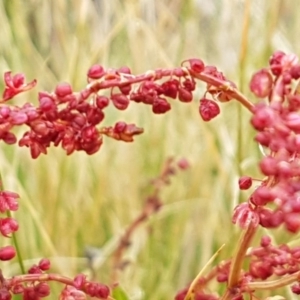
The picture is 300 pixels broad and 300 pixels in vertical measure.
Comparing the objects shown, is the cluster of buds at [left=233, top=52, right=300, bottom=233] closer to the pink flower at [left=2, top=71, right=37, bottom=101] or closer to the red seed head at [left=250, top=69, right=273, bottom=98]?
the red seed head at [left=250, top=69, right=273, bottom=98]

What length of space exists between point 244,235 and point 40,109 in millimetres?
120

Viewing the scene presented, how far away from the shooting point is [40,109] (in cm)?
34

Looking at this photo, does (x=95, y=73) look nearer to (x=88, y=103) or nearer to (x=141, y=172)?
(x=88, y=103)

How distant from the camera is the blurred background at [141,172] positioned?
1110 millimetres

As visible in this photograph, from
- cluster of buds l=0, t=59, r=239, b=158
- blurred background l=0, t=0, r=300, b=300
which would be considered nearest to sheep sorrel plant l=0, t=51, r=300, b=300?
cluster of buds l=0, t=59, r=239, b=158

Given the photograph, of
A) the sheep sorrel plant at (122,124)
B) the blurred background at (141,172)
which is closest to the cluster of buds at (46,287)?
the sheep sorrel plant at (122,124)

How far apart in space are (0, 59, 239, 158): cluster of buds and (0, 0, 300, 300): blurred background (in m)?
0.60

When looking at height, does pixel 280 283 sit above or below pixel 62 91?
below

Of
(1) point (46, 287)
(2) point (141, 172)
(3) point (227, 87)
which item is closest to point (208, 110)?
(3) point (227, 87)

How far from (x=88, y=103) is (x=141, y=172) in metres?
1.02

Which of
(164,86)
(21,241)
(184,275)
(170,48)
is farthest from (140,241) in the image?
(164,86)

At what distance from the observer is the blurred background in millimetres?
1110

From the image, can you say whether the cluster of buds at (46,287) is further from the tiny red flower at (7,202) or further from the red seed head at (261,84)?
the red seed head at (261,84)

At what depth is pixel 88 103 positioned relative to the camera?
0.36 meters
